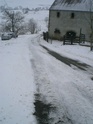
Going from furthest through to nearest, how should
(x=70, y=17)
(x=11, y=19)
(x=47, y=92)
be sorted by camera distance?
(x=11, y=19), (x=70, y=17), (x=47, y=92)

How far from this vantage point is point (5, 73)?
1115 centimetres

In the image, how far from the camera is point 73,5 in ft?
116

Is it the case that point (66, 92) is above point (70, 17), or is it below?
below

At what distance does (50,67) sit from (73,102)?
5.53m

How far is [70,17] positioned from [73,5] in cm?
217

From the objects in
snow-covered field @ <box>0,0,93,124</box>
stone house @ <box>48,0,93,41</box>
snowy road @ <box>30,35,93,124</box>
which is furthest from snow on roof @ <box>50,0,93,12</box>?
snowy road @ <box>30,35,93,124</box>

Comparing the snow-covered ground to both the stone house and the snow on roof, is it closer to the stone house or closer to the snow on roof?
the stone house

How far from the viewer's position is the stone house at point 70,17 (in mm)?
34406

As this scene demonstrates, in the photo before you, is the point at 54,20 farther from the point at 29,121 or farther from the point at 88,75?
the point at 29,121

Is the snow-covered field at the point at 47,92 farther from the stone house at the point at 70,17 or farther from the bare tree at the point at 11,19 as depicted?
the bare tree at the point at 11,19

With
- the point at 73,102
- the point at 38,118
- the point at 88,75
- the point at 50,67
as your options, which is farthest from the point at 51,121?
the point at 50,67

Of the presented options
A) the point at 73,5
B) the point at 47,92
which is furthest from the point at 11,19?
the point at 47,92

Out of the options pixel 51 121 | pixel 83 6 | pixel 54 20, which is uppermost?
pixel 83 6

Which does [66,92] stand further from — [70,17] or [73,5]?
[73,5]
